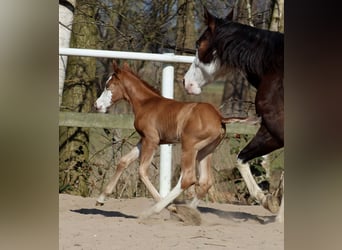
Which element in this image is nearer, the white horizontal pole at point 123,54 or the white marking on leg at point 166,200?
the white horizontal pole at point 123,54

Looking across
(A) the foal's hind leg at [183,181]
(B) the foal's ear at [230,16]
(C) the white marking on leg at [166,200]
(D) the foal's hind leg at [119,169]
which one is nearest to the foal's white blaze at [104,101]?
(D) the foal's hind leg at [119,169]

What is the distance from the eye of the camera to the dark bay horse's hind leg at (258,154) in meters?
6.80

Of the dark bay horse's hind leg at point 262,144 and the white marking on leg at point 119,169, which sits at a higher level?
the dark bay horse's hind leg at point 262,144

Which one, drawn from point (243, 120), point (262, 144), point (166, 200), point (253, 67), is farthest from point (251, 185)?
point (253, 67)

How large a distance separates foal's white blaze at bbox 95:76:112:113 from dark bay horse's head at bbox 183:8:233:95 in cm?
63

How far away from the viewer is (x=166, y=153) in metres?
6.88

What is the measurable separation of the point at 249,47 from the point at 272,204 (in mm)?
1299

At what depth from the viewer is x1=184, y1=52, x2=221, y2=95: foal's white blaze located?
22.3ft

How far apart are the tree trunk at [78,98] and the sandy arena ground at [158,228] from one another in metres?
0.18

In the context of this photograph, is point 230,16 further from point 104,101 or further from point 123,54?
point 104,101

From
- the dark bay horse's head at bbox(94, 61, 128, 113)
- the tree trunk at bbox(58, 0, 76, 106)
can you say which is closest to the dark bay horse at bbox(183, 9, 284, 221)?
the dark bay horse's head at bbox(94, 61, 128, 113)

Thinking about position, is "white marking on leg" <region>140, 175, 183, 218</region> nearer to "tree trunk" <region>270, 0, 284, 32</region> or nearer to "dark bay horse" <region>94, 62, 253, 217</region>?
"dark bay horse" <region>94, 62, 253, 217</region>

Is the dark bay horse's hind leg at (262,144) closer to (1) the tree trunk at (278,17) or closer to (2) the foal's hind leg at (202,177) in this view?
(2) the foal's hind leg at (202,177)

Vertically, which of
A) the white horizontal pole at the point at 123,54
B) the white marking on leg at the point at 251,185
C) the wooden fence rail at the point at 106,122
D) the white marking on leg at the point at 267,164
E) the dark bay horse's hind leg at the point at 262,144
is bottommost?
the white marking on leg at the point at 251,185
